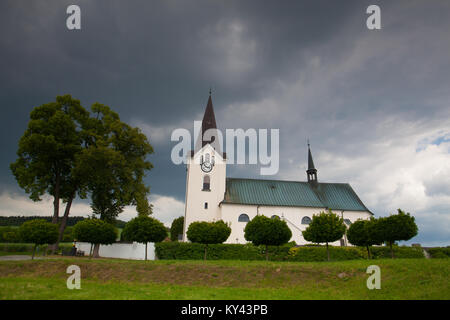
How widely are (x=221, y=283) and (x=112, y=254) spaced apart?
27884 millimetres

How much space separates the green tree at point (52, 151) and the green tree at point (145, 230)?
10287mm

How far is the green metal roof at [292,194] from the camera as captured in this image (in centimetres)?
4006

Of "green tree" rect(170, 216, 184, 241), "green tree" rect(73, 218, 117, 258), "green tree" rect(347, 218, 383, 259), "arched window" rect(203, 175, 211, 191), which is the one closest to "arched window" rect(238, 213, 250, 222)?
"arched window" rect(203, 175, 211, 191)

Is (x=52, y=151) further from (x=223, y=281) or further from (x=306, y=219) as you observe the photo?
(x=306, y=219)

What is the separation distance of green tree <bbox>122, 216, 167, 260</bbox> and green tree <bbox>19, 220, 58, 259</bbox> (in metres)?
5.80

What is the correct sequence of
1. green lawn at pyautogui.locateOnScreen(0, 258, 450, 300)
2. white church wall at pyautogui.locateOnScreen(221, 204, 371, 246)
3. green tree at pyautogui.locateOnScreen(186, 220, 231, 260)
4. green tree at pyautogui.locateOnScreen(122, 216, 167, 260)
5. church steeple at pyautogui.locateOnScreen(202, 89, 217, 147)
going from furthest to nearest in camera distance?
1. church steeple at pyautogui.locateOnScreen(202, 89, 217, 147)
2. white church wall at pyautogui.locateOnScreen(221, 204, 371, 246)
3. green tree at pyautogui.locateOnScreen(122, 216, 167, 260)
4. green tree at pyautogui.locateOnScreen(186, 220, 231, 260)
5. green lawn at pyautogui.locateOnScreen(0, 258, 450, 300)

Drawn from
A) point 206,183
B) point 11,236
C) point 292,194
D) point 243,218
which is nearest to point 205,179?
point 206,183

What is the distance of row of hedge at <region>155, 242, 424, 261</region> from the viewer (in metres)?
25.7

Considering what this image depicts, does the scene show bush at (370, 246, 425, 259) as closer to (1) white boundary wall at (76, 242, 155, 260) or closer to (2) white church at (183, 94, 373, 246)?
(2) white church at (183, 94, 373, 246)

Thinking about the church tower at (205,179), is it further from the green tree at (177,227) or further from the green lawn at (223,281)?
the green lawn at (223,281)

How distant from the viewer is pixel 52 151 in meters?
28.0

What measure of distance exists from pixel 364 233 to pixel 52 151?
1207 inches

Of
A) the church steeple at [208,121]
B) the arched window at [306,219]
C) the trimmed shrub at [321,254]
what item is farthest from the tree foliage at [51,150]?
the arched window at [306,219]
